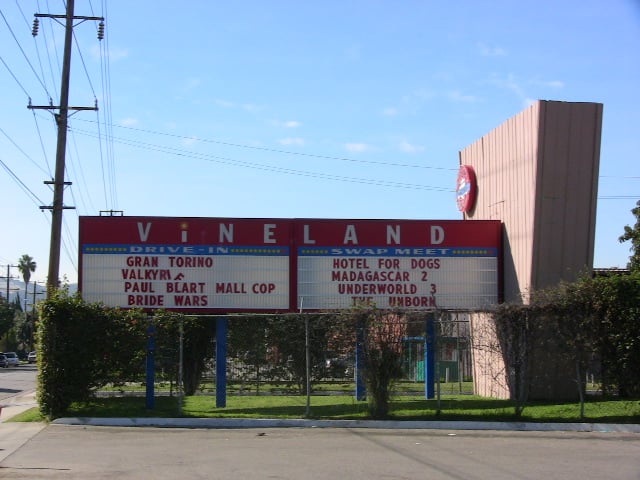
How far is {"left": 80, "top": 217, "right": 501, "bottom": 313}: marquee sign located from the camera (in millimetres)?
18531

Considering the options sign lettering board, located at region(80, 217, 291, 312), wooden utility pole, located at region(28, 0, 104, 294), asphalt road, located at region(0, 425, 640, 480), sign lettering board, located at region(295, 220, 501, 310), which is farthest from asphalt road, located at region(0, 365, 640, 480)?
wooden utility pole, located at region(28, 0, 104, 294)

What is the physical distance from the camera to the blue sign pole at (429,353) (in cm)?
1553

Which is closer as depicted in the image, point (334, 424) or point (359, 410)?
point (334, 424)

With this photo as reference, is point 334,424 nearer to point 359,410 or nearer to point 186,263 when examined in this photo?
point 359,410

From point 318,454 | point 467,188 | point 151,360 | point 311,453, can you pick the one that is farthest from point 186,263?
point 467,188

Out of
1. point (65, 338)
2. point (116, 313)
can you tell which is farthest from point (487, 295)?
point (65, 338)

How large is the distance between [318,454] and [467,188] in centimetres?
1272

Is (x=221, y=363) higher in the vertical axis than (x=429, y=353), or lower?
lower

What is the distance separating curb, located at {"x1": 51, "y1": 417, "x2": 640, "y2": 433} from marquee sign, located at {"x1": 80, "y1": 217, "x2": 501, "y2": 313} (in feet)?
13.3

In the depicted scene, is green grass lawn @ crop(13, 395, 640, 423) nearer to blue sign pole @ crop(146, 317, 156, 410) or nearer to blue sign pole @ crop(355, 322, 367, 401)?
blue sign pole @ crop(146, 317, 156, 410)

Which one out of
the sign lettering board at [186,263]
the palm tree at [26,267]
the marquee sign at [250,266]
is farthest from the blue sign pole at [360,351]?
the palm tree at [26,267]

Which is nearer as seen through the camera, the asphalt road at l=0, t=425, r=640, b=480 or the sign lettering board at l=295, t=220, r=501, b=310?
the asphalt road at l=0, t=425, r=640, b=480

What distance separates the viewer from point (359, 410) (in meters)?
15.8

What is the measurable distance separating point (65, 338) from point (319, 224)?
23.5 feet
